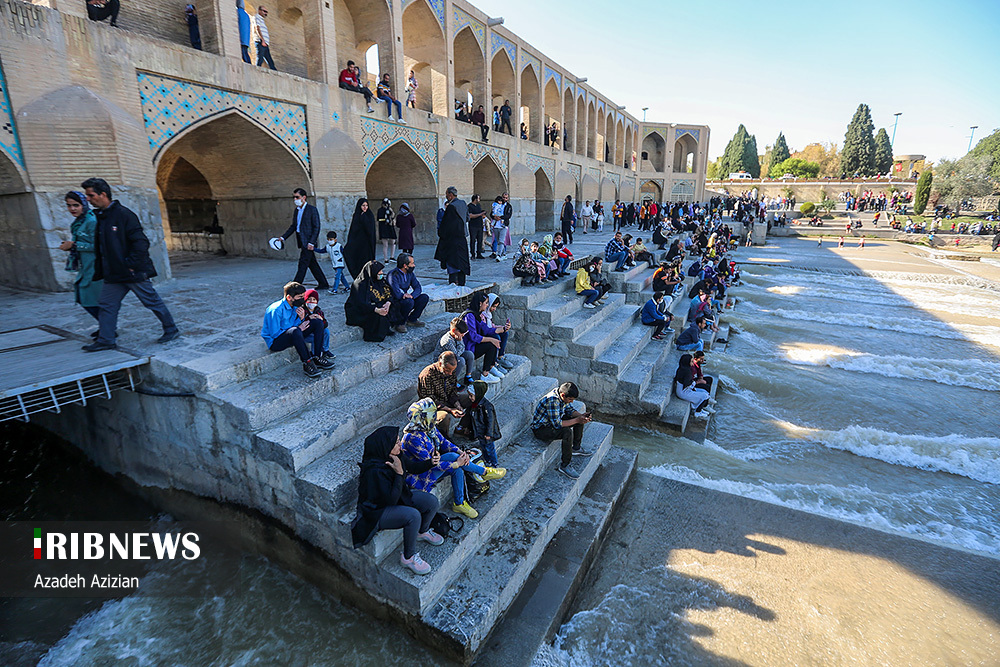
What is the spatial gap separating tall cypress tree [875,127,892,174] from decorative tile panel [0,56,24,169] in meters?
66.4

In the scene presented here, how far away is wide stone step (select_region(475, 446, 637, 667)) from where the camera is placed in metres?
3.12

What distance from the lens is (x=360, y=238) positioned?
21.7 feet

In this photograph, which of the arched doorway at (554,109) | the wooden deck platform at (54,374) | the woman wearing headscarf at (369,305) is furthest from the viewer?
the arched doorway at (554,109)

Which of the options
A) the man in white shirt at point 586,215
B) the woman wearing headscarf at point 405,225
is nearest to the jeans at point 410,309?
the woman wearing headscarf at point 405,225

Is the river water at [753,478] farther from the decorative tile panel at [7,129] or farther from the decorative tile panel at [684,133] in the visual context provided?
the decorative tile panel at [684,133]

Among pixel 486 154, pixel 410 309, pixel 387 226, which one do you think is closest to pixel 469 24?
pixel 486 154

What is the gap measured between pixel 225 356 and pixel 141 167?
16.2 feet

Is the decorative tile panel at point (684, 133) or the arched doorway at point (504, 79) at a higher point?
the decorative tile panel at point (684, 133)

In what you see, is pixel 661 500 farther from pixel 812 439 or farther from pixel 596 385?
pixel 812 439

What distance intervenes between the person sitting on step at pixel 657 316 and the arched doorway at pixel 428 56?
8331 millimetres

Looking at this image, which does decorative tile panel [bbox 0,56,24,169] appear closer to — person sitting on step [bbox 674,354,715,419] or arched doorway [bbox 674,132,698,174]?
person sitting on step [bbox 674,354,715,419]

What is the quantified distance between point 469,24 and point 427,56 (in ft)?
6.10

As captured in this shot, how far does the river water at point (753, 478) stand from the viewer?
11.1 feet

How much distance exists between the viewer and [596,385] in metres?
6.77
